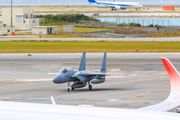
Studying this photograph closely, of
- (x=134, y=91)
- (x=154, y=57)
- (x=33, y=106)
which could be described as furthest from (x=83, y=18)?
(x=33, y=106)

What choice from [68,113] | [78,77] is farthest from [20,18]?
[68,113]

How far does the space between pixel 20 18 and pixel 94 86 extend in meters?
107

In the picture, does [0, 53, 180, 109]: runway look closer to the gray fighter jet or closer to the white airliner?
the gray fighter jet

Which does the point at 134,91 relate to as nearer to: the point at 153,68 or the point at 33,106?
the point at 153,68

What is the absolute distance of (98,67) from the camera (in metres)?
44.8

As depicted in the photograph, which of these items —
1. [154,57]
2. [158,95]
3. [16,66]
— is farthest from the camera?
[154,57]

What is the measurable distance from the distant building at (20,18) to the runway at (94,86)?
248ft

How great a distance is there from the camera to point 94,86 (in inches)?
1280

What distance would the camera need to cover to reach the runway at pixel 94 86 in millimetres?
24798

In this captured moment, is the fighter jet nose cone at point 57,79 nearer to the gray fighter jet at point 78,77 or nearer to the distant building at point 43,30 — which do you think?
the gray fighter jet at point 78,77

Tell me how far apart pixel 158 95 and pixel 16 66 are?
83.0 feet

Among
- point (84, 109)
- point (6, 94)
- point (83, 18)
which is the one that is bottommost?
point (6, 94)

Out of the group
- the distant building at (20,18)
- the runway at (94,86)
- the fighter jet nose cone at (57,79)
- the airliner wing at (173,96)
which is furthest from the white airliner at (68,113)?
the distant building at (20,18)

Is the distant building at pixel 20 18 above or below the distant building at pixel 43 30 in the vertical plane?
above
